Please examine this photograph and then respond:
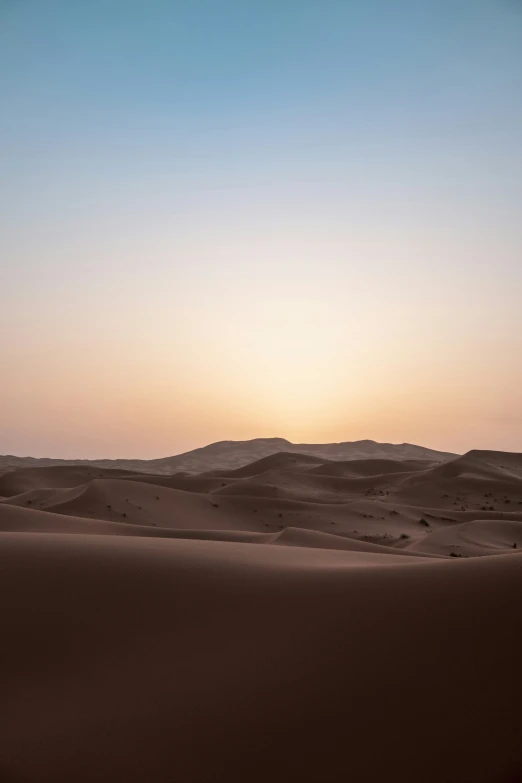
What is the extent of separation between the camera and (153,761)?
2309 millimetres

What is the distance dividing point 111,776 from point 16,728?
1.81 ft

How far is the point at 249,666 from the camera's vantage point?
2811 millimetres

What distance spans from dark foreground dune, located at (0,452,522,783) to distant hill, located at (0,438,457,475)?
37.3m

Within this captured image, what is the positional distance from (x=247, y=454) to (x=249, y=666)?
47.5 meters

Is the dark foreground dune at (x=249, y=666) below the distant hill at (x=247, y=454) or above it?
below

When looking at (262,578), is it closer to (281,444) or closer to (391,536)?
(391,536)

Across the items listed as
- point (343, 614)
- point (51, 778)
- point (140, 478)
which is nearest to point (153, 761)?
point (51, 778)

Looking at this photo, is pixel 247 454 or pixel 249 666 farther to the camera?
pixel 247 454

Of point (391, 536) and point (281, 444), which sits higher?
point (281, 444)

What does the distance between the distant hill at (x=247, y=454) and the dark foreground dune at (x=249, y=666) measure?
3734 cm

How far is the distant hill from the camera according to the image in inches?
1716

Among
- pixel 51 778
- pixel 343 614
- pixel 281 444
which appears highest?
pixel 281 444

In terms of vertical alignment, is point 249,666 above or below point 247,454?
below

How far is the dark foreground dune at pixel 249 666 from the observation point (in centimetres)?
228
